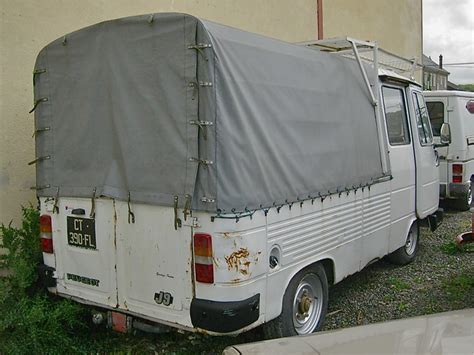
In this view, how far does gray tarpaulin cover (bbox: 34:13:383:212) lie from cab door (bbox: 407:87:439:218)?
6.96 feet

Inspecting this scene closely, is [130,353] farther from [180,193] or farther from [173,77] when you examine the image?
[173,77]

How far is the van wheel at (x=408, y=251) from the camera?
6492mm

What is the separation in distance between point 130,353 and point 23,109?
2.70 meters

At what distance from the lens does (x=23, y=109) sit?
201 inches

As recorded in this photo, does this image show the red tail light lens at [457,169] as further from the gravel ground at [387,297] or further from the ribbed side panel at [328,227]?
the ribbed side panel at [328,227]

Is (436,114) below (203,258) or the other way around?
the other way around

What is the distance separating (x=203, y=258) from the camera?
132 inches

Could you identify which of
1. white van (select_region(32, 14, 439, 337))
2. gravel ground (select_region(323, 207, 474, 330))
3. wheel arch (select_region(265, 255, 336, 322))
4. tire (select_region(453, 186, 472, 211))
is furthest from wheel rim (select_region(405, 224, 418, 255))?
tire (select_region(453, 186, 472, 211))

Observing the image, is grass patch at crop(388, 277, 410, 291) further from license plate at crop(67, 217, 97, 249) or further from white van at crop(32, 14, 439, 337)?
license plate at crop(67, 217, 97, 249)

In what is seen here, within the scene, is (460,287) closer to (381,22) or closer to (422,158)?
(422,158)

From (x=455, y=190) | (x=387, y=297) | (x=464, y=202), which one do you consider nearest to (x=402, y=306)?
(x=387, y=297)

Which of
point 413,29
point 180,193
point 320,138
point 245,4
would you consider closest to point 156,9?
point 245,4

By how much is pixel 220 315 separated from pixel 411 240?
419 centimetres

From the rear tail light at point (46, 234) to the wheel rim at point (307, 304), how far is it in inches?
81.2
